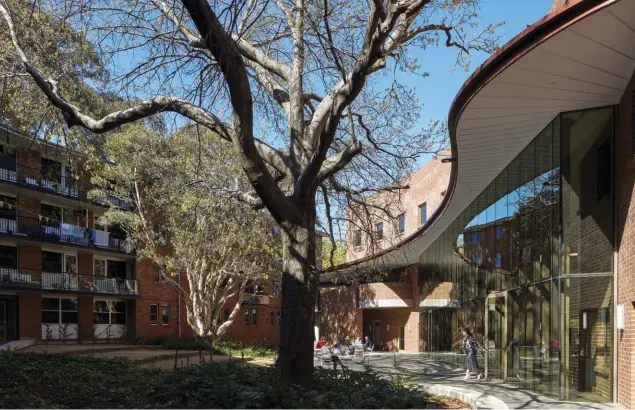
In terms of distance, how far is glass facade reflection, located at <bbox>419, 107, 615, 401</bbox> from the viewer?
11.7m

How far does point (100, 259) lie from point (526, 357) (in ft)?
102

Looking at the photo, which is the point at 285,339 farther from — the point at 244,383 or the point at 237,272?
the point at 237,272

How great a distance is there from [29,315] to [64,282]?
2.61m

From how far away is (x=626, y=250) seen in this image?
427 inches

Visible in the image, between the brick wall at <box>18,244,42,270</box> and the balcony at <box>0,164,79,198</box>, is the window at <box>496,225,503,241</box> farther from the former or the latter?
the brick wall at <box>18,244,42,270</box>

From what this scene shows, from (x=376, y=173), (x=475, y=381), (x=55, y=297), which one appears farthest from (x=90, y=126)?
(x=55, y=297)

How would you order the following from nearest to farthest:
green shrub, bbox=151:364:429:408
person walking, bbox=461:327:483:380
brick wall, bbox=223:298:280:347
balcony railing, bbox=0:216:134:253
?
green shrub, bbox=151:364:429:408 → person walking, bbox=461:327:483:380 → balcony railing, bbox=0:216:134:253 → brick wall, bbox=223:298:280:347

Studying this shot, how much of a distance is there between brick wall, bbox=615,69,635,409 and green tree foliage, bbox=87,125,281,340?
A: 44.1 feet

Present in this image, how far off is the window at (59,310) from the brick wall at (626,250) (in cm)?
3190

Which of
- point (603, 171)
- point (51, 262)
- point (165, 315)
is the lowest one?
point (165, 315)

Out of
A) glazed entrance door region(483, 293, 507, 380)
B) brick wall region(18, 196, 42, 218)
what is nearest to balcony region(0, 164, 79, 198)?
brick wall region(18, 196, 42, 218)

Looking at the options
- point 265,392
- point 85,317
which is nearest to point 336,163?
point 265,392

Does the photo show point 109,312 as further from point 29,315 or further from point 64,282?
point 29,315

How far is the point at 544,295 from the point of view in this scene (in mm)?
13242
